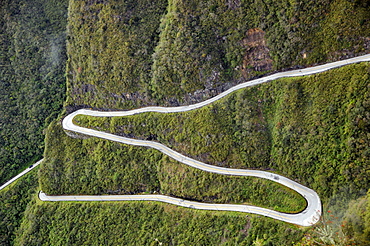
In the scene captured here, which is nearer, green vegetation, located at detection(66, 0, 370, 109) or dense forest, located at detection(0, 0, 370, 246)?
dense forest, located at detection(0, 0, 370, 246)

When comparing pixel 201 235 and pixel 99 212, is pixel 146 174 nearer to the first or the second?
pixel 99 212

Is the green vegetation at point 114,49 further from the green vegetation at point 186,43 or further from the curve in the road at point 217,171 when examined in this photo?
the curve in the road at point 217,171

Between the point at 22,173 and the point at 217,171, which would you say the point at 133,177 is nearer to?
the point at 217,171

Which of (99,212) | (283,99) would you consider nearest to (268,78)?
(283,99)

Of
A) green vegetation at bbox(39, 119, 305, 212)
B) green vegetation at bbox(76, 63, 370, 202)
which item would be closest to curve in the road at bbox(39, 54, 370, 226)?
green vegetation at bbox(39, 119, 305, 212)

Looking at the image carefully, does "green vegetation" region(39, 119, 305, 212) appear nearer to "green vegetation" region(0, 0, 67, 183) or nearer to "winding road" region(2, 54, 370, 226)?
"winding road" region(2, 54, 370, 226)
